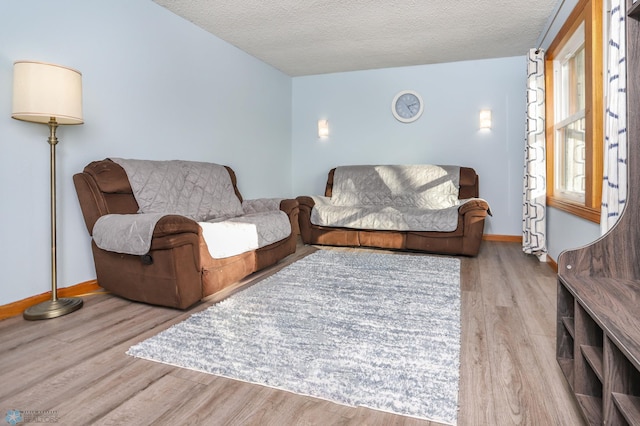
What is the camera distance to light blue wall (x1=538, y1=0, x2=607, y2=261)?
255 centimetres

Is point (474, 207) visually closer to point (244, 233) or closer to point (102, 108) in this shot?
point (244, 233)

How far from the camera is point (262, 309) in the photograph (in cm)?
224

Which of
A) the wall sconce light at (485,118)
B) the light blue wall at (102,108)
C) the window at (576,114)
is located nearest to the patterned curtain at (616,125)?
the window at (576,114)

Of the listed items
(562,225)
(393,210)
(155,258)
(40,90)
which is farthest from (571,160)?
(40,90)

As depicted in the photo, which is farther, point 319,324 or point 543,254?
point 543,254

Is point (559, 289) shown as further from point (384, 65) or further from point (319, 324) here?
point (384, 65)

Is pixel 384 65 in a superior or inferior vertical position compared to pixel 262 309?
superior

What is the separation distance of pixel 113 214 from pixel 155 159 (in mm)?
916

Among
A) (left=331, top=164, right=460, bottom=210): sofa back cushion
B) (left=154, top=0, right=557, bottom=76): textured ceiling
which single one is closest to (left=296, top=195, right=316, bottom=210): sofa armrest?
(left=331, top=164, right=460, bottom=210): sofa back cushion

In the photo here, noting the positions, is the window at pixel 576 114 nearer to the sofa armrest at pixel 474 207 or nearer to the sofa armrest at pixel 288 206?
A: the sofa armrest at pixel 474 207

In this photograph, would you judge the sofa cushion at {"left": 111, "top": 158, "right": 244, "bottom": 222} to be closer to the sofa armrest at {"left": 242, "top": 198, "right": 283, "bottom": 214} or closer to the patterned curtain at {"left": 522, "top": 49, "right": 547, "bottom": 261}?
the sofa armrest at {"left": 242, "top": 198, "right": 283, "bottom": 214}

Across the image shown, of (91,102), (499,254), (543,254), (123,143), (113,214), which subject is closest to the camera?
(113,214)

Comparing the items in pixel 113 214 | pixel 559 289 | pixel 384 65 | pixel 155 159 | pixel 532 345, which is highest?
pixel 384 65

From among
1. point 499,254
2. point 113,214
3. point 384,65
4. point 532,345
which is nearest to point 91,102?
point 113,214
